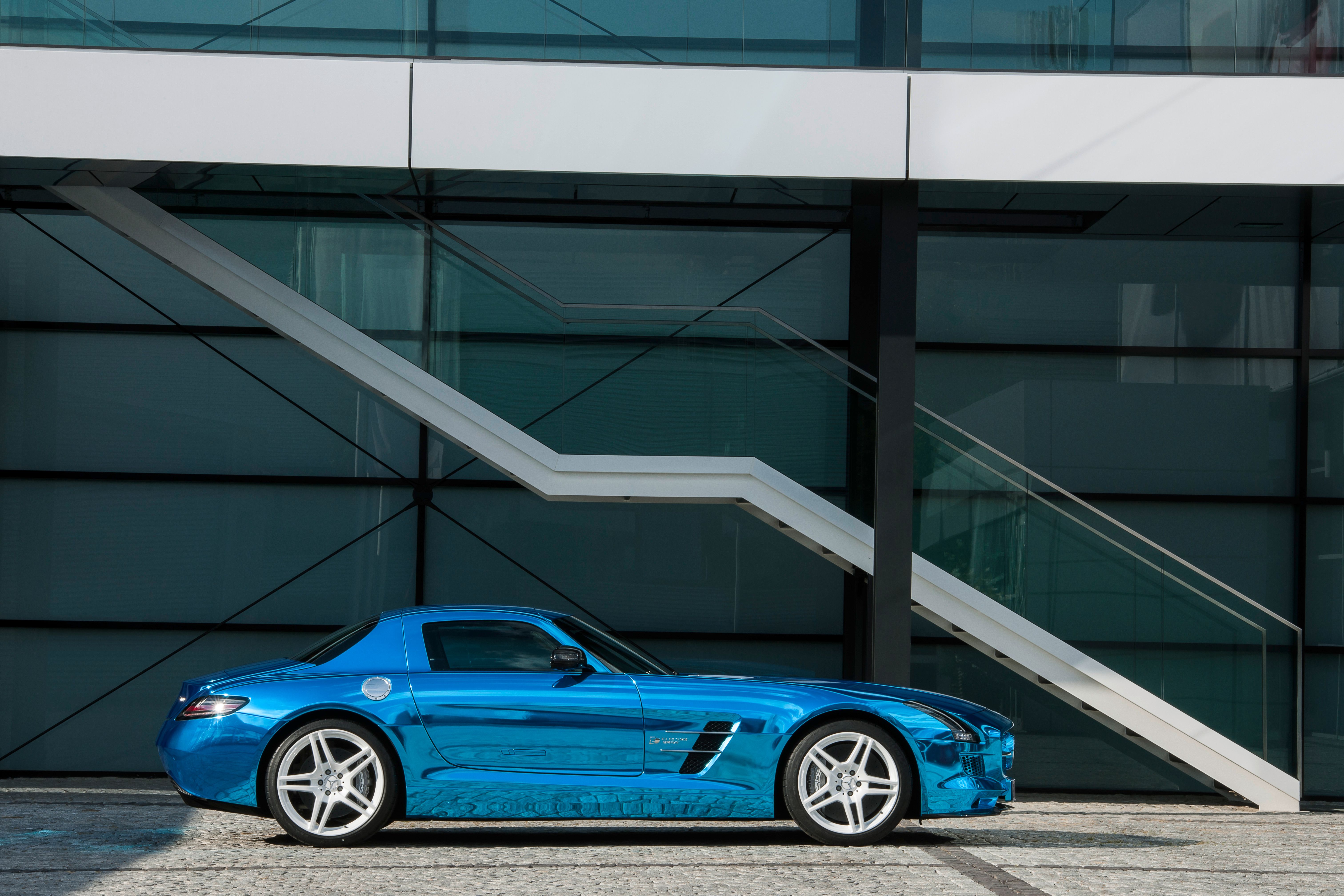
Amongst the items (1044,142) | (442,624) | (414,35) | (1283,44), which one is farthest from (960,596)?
(414,35)

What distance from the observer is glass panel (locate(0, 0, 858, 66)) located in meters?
8.38

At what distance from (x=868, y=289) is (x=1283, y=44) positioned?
12.4ft

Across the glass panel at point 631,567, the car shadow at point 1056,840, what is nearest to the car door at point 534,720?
the car shadow at point 1056,840

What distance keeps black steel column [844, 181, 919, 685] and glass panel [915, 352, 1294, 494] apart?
12.0ft

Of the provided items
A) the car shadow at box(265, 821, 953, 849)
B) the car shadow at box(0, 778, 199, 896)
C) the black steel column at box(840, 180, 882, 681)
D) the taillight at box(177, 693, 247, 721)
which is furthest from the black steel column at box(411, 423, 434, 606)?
the taillight at box(177, 693, 247, 721)

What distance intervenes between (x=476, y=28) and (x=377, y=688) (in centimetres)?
486

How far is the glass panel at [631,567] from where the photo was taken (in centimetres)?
1198

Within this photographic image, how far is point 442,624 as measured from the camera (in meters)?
6.70

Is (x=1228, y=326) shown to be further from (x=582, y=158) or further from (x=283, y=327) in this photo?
(x=283, y=327)

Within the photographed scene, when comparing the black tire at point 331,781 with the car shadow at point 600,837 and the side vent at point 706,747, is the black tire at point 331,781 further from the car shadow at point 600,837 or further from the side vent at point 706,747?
the side vent at point 706,747

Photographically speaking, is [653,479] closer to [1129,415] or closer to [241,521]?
[241,521]

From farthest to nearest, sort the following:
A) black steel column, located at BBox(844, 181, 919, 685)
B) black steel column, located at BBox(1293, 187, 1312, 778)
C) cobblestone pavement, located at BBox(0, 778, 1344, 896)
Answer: black steel column, located at BBox(1293, 187, 1312, 778) < black steel column, located at BBox(844, 181, 919, 685) < cobblestone pavement, located at BBox(0, 778, 1344, 896)

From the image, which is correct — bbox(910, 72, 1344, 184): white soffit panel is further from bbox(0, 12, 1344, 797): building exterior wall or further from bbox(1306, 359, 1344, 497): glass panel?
bbox(1306, 359, 1344, 497): glass panel

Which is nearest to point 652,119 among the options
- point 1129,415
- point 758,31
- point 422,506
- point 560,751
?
point 758,31
